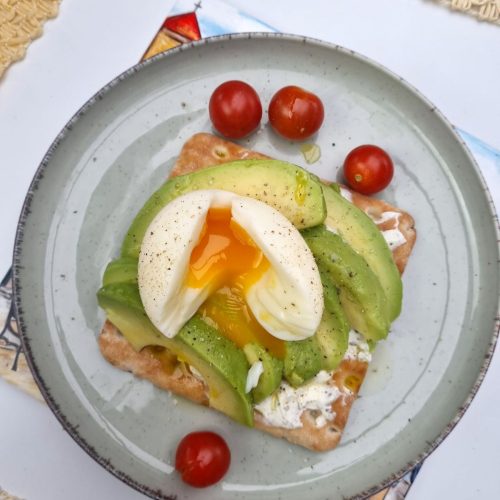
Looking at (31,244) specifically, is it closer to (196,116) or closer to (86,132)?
(86,132)

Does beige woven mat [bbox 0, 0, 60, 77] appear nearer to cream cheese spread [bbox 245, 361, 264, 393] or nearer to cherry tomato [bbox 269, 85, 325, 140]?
cherry tomato [bbox 269, 85, 325, 140]

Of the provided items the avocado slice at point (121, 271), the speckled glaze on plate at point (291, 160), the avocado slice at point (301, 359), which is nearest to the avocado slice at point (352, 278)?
the avocado slice at point (301, 359)

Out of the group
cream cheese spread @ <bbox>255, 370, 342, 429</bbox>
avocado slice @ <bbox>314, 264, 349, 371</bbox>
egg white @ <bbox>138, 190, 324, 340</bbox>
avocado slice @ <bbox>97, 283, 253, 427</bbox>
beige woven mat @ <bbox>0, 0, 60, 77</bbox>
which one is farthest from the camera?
beige woven mat @ <bbox>0, 0, 60, 77</bbox>

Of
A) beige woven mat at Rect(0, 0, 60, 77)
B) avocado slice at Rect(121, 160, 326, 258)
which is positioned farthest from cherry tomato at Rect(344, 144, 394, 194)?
beige woven mat at Rect(0, 0, 60, 77)

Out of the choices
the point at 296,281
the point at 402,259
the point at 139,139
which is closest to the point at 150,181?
the point at 139,139

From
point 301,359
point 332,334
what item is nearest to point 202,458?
point 301,359

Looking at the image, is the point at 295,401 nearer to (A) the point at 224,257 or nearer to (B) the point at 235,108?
(A) the point at 224,257

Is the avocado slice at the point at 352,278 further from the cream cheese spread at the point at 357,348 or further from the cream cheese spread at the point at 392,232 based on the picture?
the cream cheese spread at the point at 392,232
